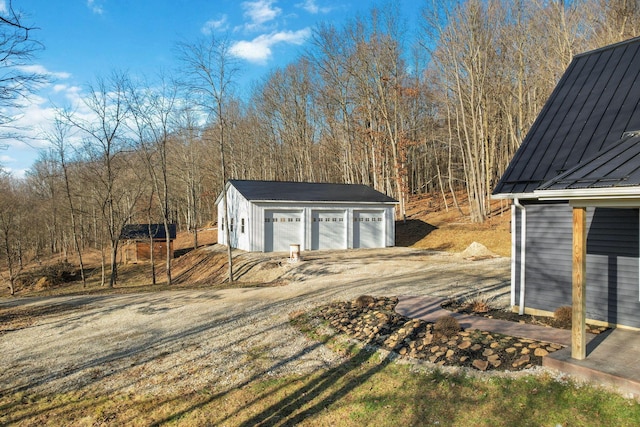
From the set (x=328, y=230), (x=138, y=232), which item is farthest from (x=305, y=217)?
(x=138, y=232)

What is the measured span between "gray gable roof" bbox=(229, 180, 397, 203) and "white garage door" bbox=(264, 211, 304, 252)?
848mm

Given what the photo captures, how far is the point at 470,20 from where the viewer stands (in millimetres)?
22422

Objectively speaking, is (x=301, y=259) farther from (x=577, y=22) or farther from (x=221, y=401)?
(x=577, y=22)

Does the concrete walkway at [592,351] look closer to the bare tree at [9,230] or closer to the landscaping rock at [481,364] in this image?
the landscaping rock at [481,364]

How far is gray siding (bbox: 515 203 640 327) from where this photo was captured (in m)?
6.36

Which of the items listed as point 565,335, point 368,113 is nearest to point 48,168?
point 368,113

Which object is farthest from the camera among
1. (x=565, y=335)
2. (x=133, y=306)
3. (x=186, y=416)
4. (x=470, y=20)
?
(x=470, y=20)

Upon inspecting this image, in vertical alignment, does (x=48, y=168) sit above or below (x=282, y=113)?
below

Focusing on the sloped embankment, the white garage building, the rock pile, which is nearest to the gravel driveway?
the rock pile

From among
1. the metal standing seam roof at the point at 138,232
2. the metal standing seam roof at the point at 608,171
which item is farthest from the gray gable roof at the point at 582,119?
the metal standing seam roof at the point at 138,232

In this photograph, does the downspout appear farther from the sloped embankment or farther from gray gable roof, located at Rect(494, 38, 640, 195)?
the sloped embankment

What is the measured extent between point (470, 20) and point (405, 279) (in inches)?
675

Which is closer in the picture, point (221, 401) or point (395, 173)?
point (221, 401)

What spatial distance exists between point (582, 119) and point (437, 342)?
5.45 metres
